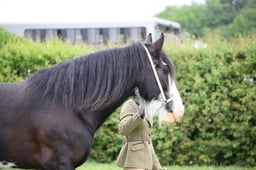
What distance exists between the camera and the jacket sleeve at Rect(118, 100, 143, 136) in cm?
490

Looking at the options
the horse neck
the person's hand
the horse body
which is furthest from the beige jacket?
the horse body

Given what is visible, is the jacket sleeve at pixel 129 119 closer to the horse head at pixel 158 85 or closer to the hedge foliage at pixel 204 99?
the horse head at pixel 158 85

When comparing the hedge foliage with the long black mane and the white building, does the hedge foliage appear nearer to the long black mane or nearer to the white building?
the long black mane

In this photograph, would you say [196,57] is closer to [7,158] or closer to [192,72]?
[192,72]

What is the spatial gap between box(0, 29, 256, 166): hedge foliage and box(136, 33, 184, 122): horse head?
486 cm

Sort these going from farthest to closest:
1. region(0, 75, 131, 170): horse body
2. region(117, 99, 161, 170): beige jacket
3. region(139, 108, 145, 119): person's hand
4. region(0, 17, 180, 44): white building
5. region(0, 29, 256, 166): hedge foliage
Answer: region(0, 17, 180, 44): white building
region(0, 29, 256, 166): hedge foliage
region(117, 99, 161, 170): beige jacket
region(139, 108, 145, 119): person's hand
region(0, 75, 131, 170): horse body

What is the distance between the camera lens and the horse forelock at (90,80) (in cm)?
442

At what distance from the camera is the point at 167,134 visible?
9.59 meters

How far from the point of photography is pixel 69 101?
441cm

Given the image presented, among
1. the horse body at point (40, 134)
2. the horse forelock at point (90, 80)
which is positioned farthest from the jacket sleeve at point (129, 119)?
the horse body at point (40, 134)

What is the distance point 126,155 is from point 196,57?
4.71 m

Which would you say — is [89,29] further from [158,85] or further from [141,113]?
[158,85]

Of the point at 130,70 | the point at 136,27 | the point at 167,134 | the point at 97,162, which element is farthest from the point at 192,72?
the point at 136,27

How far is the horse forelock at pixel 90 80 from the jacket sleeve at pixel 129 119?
1.41 feet
